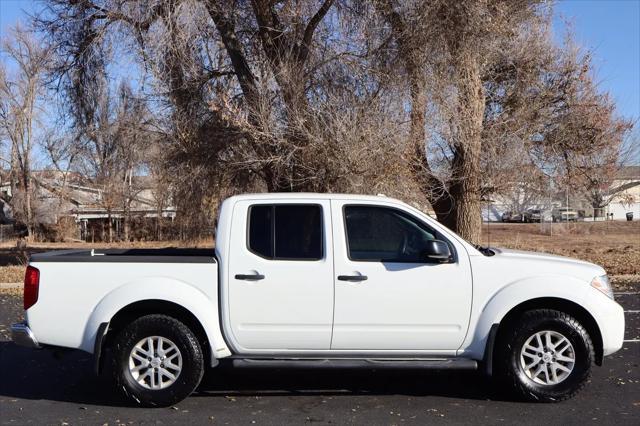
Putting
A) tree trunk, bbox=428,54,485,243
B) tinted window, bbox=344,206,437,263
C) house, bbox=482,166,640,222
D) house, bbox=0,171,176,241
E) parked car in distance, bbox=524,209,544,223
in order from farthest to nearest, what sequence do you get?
parked car in distance, bbox=524,209,544,223 < house, bbox=0,171,176,241 < house, bbox=482,166,640,222 < tree trunk, bbox=428,54,485,243 < tinted window, bbox=344,206,437,263

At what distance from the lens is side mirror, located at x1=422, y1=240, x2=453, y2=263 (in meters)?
6.06

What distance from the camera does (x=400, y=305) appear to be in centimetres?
605

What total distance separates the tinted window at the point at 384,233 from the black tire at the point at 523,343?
1.10 metres

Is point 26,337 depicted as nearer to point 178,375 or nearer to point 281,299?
point 178,375

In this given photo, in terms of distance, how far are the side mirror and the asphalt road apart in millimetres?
1289

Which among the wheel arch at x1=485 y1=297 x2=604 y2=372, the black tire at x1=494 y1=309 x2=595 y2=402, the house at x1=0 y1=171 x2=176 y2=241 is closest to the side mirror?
the wheel arch at x1=485 y1=297 x2=604 y2=372

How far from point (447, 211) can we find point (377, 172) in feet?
15.8

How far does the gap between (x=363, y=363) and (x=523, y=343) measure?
1412 millimetres

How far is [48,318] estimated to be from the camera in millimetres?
6043

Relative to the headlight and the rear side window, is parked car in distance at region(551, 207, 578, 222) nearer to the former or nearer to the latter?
the headlight

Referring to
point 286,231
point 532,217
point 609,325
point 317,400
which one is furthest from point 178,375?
point 532,217

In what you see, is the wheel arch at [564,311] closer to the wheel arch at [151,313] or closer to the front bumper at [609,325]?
the front bumper at [609,325]

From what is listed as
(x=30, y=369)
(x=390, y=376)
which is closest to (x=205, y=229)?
(x=30, y=369)

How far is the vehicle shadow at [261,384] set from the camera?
21.4 feet
